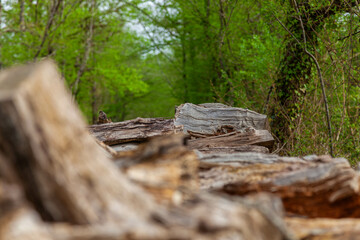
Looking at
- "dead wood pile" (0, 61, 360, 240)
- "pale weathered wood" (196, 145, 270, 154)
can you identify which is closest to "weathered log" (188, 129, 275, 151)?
"pale weathered wood" (196, 145, 270, 154)

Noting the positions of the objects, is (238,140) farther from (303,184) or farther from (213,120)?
(303,184)

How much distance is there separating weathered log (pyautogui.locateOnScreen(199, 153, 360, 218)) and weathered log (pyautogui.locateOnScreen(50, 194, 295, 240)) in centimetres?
54

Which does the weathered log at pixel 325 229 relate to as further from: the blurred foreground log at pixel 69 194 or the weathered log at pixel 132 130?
the weathered log at pixel 132 130

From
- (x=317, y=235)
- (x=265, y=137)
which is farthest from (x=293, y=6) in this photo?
(x=317, y=235)

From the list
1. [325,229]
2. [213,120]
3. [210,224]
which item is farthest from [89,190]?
[213,120]

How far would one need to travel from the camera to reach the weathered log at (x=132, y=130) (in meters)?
4.91

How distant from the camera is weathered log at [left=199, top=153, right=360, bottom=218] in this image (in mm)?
2154

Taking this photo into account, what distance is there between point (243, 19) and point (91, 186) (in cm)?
1127

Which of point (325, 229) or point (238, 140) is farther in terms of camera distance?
point (238, 140)

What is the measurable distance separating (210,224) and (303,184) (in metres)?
0.92

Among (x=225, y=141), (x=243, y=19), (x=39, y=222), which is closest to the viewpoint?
(x=39, y=222)

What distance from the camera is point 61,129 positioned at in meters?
1.48

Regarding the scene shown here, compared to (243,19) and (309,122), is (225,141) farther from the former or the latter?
(243,19)

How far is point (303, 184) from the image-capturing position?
85.7 inches
